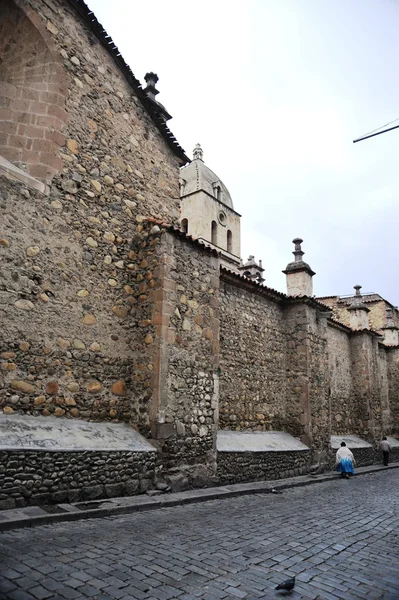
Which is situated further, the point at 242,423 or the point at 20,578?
the point at 242,423

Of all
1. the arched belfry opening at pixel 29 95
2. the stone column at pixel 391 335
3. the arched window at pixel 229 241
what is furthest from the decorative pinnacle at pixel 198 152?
the arched belfry opening at pixel 29 95

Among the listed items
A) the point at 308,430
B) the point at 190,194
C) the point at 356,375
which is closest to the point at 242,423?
the point at 308,430

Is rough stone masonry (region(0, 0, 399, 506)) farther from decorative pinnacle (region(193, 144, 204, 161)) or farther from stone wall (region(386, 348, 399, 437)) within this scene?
decorative pinnacle (region(193, 144, 204, 161))

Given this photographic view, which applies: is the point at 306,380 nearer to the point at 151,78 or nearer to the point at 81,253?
the point at 81,253

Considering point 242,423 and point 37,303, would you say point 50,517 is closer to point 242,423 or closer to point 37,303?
point 37,303

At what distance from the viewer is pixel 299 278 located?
14.5 m

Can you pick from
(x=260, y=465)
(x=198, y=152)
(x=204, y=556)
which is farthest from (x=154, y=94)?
(x=198, y=152)

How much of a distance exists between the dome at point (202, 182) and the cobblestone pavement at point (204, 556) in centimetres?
3018

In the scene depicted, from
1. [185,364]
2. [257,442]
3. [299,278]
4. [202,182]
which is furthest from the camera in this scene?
[202,182]

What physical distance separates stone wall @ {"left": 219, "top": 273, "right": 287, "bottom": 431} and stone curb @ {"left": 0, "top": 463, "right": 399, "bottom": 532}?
180 cm

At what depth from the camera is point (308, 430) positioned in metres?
11.8

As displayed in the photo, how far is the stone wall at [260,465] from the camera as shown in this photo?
28.3ft

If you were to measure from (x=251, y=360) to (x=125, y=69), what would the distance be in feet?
24.2

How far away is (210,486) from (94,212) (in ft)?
18.2
